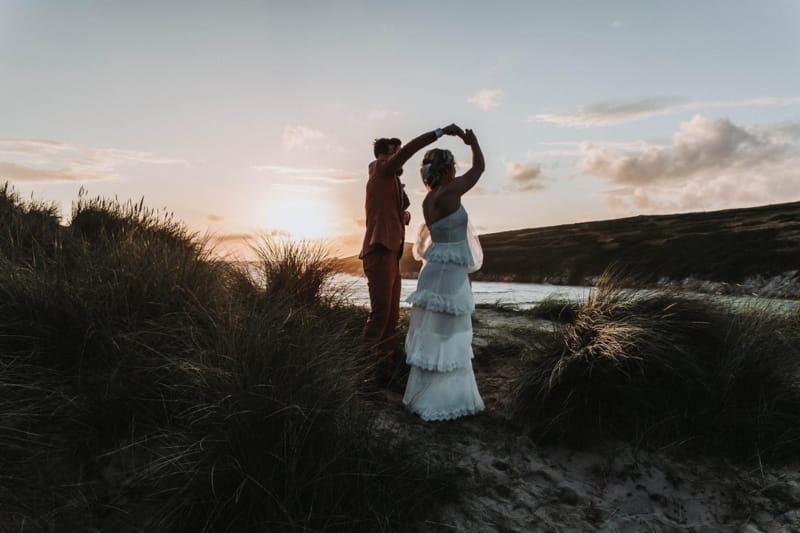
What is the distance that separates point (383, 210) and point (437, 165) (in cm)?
73

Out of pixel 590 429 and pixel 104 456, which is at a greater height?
pixel 104 456

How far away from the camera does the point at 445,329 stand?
4496 millimetres

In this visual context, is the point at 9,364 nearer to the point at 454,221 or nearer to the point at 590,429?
the point at 454,221

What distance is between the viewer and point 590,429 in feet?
13.0

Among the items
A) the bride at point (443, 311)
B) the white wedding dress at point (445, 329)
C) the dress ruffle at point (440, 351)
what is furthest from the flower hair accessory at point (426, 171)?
the dress ruffle at point (440, 351)

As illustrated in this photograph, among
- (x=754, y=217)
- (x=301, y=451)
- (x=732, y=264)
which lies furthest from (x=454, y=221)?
(x=754, y=217)

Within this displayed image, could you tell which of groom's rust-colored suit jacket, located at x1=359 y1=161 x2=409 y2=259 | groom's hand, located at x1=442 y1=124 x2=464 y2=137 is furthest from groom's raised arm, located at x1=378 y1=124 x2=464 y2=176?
groom's rust-colored suit jacket, located at x1=359 y1=161 x2=409 y2=259

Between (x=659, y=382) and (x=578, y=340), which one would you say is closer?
→ (x=659, y=382)

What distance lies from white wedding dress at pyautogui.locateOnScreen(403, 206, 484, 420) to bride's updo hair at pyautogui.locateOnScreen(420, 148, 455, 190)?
35 cm

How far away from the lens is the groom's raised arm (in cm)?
417

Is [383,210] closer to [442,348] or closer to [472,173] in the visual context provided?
[472,173]

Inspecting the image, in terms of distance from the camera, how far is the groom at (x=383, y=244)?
15.8 feet

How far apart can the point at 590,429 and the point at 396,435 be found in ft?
5.25

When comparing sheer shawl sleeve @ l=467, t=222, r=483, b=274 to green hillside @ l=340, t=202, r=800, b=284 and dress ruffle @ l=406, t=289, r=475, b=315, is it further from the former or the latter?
green hillside @ l=340, t=202, r=800, b=284
